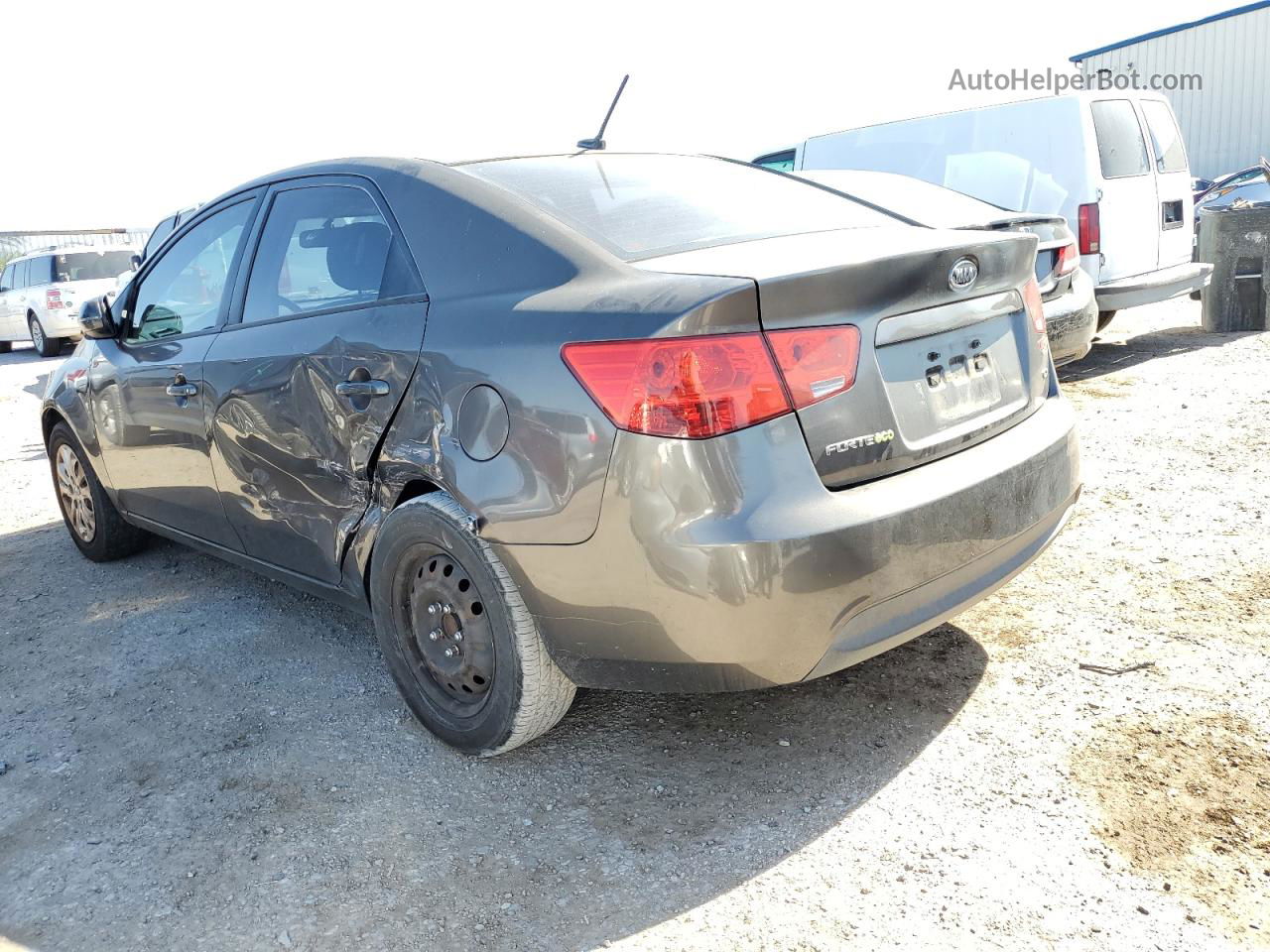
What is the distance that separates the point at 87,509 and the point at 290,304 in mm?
2238

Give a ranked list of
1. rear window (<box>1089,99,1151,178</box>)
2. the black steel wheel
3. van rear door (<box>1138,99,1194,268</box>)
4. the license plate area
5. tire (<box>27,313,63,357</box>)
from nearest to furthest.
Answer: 1. the license plate area
2. the black steel wheel
3. rear window (<box>1089,99,1151,178</box>)
4. van rear door (<box>1138,99,1194,268</box>)
5. tire (<box>27,313,63,357</box>)

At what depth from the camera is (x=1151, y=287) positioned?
24.7 ft

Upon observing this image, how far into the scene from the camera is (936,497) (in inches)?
95.6

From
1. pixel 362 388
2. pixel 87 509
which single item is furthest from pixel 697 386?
pixel 87 509

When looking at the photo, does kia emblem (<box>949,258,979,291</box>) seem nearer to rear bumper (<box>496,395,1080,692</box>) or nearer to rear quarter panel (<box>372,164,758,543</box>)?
Result: rear bumper (<box>496,395,1080,692</box>)

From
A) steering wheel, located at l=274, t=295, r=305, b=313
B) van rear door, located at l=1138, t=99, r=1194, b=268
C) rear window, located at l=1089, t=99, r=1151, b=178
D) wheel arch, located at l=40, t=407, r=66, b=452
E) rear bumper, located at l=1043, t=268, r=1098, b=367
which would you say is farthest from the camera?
van rear door, located at l=1138, t=99, r=1194, b=268

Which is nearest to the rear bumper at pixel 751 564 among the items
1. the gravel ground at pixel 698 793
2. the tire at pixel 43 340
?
the gravel ground at pixel 698 793

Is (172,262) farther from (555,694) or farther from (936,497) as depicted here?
(936,497)

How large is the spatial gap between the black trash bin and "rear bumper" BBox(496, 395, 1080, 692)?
25.1 ft

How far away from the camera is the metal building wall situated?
931 inches

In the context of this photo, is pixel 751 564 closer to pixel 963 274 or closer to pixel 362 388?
pixel 963 274

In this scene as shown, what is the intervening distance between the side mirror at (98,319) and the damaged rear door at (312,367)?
1.04 metres

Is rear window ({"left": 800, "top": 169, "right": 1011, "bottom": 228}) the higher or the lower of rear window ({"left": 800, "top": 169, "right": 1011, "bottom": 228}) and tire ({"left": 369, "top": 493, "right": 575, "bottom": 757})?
the higher

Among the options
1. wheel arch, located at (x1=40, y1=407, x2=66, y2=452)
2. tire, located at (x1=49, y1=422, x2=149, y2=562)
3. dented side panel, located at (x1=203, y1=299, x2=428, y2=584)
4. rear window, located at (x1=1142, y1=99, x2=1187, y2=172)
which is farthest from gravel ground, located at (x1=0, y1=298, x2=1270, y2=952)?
rear window, located at (x1=1142, y1=99, x2=1187, y2=172)
